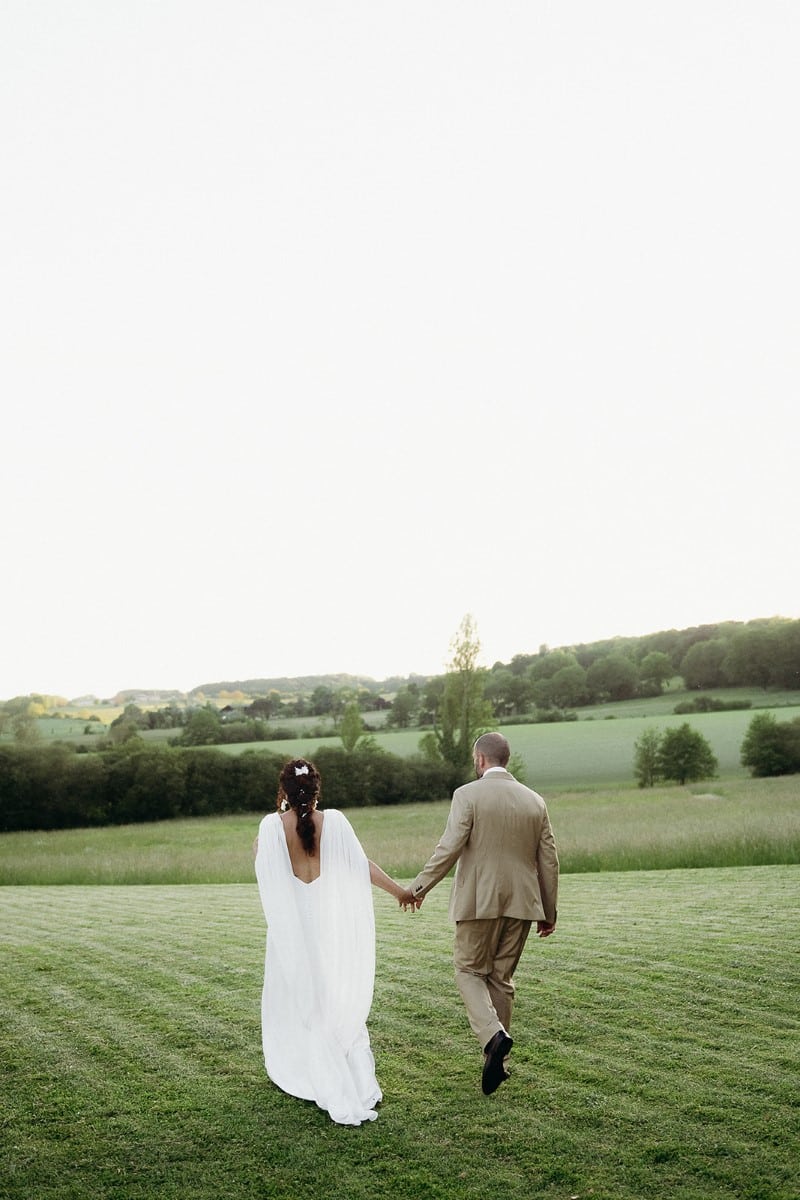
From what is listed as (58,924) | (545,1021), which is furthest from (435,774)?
(545,1021)

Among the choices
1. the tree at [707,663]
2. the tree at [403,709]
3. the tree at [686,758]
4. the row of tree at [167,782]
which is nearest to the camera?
the row of tree at [167,782]

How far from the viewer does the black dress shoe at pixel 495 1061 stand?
23.5 ft

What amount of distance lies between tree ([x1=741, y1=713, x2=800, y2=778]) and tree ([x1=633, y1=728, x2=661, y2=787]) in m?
5.45

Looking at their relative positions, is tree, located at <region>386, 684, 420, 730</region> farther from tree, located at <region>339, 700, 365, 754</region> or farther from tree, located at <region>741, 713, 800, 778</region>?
tree, located at <region>741, 713, 800, 778</region>

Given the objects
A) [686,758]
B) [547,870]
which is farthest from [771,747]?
[547,870]

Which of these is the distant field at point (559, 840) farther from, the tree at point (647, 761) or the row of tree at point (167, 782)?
the tree at point (647, 761)

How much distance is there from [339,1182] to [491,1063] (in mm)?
1475

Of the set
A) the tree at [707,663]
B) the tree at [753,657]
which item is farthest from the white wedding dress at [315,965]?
the tree at [707,663]

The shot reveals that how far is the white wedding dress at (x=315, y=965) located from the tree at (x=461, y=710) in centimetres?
5586

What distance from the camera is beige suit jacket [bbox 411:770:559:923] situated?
7.50 meters

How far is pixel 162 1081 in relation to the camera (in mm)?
7711

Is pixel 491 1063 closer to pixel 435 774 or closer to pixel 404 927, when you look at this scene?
pixel 404 927

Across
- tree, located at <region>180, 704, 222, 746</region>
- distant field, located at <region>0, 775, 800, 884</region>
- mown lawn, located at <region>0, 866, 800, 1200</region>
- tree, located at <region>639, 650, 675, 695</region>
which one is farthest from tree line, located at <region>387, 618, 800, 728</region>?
mown lawn, located at <region>0, 866, 800, 1200</region>

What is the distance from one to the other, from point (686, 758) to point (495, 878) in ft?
214
